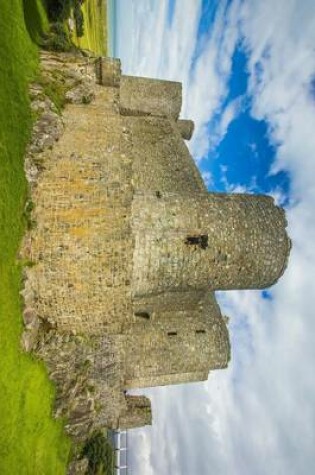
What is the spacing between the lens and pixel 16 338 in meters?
9.04

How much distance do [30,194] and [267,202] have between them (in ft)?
23.1

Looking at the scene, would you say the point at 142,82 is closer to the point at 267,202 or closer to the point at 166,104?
the point at 166,104

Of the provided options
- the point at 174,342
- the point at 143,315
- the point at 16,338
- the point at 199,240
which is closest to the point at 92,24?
the point at 143,315

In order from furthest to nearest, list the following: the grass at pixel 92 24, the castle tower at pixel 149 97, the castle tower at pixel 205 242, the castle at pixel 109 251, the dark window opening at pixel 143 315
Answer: the grass at pixel 92 24 → the castle tower at pixel 149 97 → the dark window opening at pixel 143 315 → the castle tower at pixel 205 242 → the castle at pixel 109 251

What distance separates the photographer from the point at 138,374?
14.9m

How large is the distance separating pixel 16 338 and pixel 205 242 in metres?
5.42

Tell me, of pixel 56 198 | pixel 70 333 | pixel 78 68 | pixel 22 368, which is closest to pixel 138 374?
pixel 70 333

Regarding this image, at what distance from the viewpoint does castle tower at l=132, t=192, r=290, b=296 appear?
1041cm

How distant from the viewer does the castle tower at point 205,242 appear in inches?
410

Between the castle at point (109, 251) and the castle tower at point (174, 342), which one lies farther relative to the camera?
the castle tower at point (174, 342)

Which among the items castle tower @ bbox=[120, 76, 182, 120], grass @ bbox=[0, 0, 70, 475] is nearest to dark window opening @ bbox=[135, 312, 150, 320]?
grass @ bbox=[0, 0, 70, 475]

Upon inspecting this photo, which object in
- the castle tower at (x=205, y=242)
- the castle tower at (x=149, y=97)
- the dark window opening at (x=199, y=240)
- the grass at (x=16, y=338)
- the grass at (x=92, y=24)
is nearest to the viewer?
the grass at (x=16, y=338)

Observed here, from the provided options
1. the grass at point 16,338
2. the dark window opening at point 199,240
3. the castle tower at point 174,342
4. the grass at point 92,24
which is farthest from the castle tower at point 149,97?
the grass at point 92,24

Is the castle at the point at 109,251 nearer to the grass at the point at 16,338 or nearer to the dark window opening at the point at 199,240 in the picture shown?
the dark window opening at the point at 199,240
